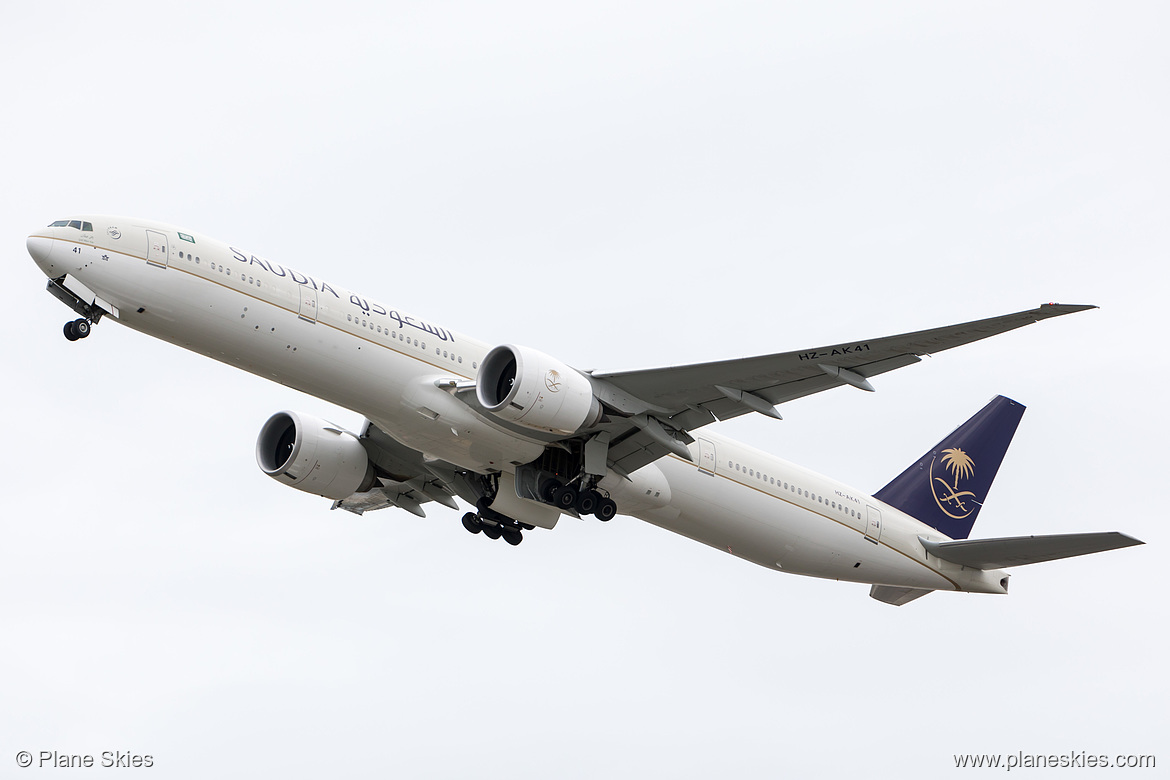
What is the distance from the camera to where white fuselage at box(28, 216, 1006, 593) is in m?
23.1

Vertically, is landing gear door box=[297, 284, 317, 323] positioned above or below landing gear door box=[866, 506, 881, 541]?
above

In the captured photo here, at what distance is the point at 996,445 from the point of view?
34.3 metres

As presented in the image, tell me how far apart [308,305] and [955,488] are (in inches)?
710

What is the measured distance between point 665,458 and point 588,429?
277 centimetres

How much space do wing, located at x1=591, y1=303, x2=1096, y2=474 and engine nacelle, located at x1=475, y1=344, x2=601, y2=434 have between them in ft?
3.24

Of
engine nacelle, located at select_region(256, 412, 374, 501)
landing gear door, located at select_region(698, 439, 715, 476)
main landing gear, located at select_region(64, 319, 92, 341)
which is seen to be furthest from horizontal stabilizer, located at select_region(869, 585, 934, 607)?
main landing gear, located at select_region(64, 319, 92, 341)

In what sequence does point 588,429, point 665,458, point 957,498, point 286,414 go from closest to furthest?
point 588,429, point 665,458, point 286,414, point 957,498

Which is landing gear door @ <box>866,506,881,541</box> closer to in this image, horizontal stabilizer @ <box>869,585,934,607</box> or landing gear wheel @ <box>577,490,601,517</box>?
horizontal stabilizer @ <box>869,585,934,607</box>

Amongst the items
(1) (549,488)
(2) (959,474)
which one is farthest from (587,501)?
(2) (959,474)

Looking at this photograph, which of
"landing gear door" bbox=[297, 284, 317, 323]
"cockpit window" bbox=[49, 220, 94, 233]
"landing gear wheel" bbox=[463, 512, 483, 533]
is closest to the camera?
"cockpit window" bbox=[49, 220, 94, 233]

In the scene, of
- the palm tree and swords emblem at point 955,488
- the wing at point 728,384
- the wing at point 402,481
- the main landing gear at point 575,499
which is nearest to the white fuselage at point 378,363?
the main landing gear at point 575,499

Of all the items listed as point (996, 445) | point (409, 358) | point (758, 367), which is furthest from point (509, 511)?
point (996, 445)

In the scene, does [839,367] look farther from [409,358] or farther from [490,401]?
[409,358]

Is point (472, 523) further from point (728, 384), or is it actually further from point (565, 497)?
point (728, 384)
